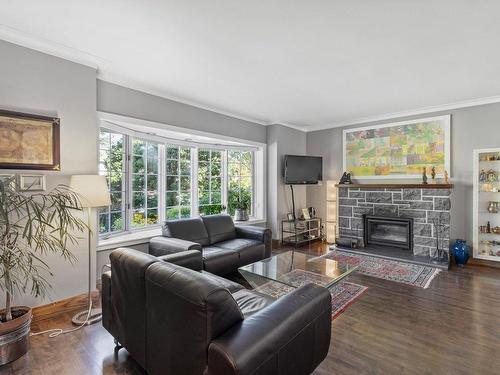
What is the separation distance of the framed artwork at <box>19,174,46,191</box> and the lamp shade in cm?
25

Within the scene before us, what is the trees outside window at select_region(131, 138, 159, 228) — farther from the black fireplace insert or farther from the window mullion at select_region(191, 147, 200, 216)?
the black fireplace insert

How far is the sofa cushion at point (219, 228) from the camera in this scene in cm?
403

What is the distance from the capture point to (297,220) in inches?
223

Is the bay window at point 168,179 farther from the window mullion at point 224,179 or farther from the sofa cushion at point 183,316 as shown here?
the sofa cushion at point 183,316

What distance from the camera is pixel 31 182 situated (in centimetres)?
255

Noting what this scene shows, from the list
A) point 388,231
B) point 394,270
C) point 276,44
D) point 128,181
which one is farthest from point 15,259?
point 388,231

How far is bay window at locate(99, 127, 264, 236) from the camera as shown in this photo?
3.69 m

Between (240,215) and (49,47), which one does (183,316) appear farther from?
(240,215)

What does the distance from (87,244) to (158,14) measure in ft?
7.79

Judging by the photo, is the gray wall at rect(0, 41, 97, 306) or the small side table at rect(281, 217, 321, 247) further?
the small side table at rect(281, 217, 321, 247)

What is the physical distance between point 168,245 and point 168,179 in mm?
1499

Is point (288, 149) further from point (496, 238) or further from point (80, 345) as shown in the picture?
point (80, 345)

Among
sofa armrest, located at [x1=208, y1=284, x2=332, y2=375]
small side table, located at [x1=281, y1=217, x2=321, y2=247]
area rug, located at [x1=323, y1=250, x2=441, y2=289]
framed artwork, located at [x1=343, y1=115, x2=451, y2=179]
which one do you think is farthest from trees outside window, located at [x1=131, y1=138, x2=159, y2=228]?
framed artwork, located at [x1=343, y1=115, x2=451, y2=179]

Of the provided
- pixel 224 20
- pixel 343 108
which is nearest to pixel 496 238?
pixel 343 108
